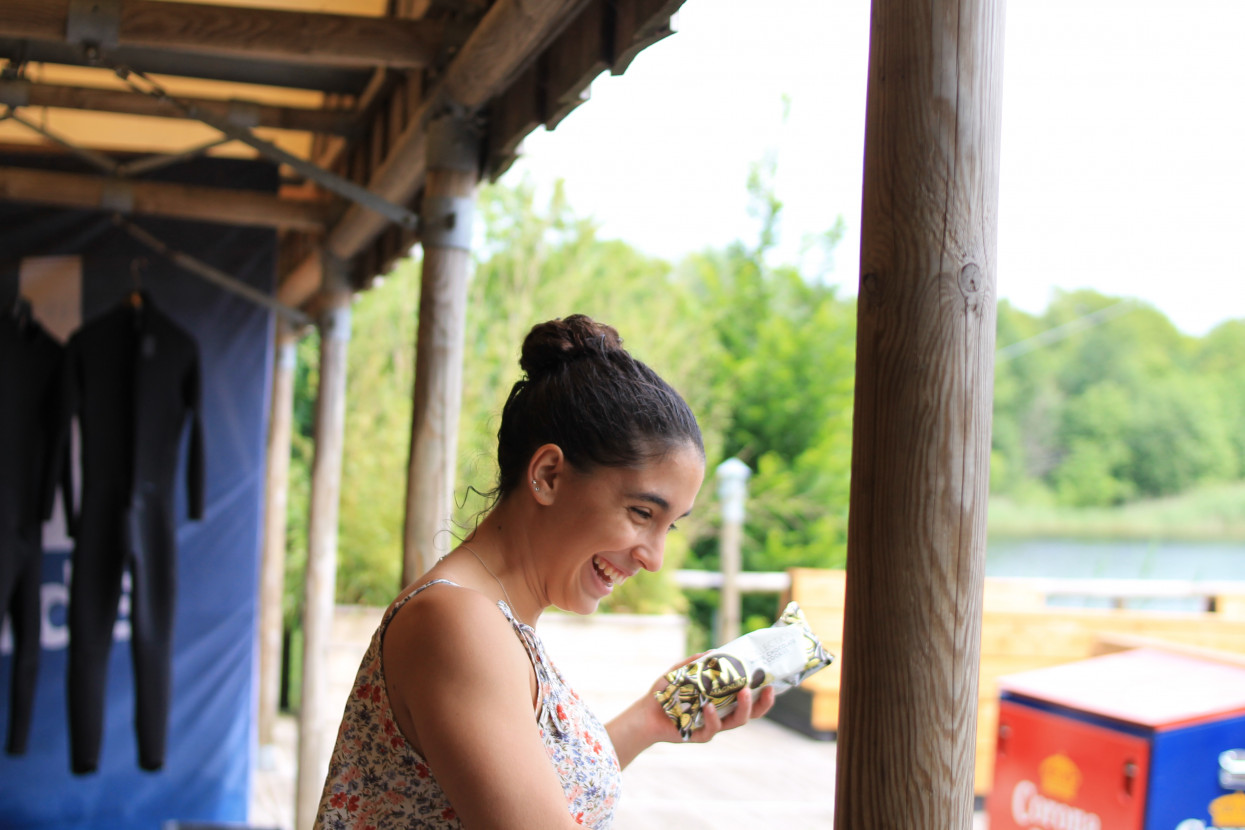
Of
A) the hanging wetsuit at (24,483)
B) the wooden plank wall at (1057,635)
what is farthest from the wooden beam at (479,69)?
the wooden plank wall at (1057,635)

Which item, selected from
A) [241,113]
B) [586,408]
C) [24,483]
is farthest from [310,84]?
[586,408]

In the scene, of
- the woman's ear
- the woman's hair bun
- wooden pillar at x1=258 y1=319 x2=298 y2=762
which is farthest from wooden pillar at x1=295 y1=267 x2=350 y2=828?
the woman's ear

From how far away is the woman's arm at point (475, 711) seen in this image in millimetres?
1019

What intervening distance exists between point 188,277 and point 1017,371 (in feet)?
119

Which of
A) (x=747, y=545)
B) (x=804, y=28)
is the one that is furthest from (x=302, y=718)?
(x=804, y=28)

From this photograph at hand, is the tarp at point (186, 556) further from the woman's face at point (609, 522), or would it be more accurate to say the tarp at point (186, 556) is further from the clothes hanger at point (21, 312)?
the woman's face at point (609, 522)

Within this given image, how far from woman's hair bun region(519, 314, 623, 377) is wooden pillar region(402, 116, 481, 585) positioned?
1.64 metres

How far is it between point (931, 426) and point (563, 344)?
1.44ft

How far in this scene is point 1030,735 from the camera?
4168mm

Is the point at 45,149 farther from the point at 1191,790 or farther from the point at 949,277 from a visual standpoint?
the point at 1191,790

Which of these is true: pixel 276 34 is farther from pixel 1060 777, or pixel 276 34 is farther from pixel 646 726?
pixel 1060 777

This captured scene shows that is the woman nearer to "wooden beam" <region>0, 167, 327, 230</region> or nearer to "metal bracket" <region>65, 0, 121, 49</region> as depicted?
"metal bracket" <region>65, 0, 121, 49</region>

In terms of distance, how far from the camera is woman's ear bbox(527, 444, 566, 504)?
124 cm

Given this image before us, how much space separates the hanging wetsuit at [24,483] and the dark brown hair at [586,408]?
149 inches
